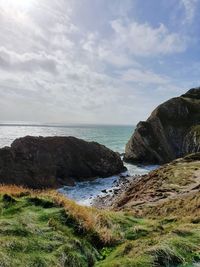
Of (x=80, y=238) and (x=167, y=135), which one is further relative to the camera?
(x=167, y=135)

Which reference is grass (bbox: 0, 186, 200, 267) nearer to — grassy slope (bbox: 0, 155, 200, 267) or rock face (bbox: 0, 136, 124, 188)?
grassy slope (bbox: 0, 155, 200, 267)

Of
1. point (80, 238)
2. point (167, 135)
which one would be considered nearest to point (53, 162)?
point (167, 135)

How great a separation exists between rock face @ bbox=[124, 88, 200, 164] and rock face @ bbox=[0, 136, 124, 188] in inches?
593

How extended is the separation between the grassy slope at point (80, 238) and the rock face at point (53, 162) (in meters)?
40.7

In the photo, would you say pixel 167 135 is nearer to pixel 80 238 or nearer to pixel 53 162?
pixel 53 162

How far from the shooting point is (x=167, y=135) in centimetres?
9319

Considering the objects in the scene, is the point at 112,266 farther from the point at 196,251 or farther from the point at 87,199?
the point at 87,199

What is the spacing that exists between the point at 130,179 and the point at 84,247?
52.7 metres

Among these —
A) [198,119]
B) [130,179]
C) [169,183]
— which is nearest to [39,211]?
[169,183]

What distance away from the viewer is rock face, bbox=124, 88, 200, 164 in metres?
85.2

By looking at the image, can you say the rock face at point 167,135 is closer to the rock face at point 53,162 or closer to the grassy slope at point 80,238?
the rock face at point 53,162

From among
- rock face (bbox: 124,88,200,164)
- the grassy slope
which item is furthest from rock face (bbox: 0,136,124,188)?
the grassy slope

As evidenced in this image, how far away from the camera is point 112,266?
961 centimetres

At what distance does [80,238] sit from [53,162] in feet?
171
